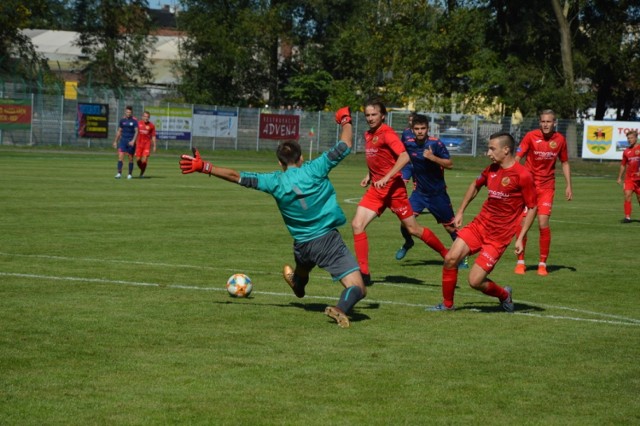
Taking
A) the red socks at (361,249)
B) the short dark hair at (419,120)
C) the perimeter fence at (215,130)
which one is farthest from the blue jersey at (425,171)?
the perimeter fence at (215,130)

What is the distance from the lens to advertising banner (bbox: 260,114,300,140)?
59188 millimetres

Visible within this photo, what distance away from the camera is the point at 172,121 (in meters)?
55.5

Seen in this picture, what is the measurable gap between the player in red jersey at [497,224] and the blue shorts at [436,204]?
4.35 meters

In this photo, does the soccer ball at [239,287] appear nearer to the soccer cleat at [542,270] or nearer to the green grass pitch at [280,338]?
the green grass pitch at [280,338]

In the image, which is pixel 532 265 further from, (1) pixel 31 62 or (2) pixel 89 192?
(1) pixel 31 62

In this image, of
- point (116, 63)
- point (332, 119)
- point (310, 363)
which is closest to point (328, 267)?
point (310, 363)

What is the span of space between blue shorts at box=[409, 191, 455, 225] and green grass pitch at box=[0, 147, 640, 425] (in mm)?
778

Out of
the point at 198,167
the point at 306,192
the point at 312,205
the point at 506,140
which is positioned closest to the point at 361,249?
the point at 506,140

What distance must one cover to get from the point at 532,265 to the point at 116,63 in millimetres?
70269

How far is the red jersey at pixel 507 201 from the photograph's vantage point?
1096cm

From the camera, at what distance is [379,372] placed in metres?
7.77

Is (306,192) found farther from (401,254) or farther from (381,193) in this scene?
(401,254)

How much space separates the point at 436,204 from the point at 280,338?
7.06 meters

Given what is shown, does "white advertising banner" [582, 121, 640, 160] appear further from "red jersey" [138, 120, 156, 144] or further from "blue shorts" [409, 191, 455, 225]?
"blue shorts" [409, 191, 455, 225]
